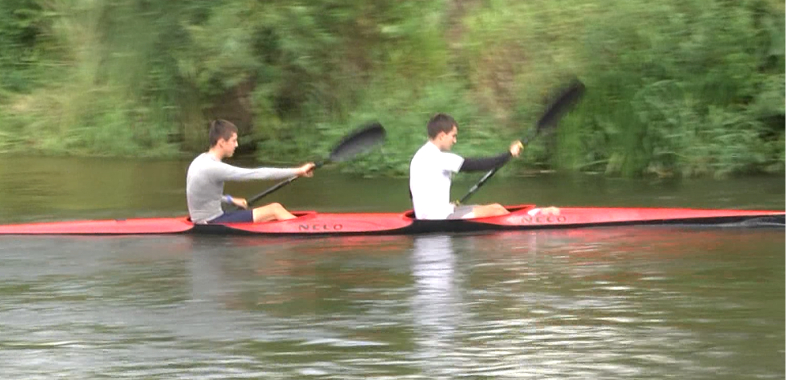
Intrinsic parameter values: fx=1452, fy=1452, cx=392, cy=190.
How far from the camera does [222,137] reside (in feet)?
40.8

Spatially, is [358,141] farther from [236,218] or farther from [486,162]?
[486,162]

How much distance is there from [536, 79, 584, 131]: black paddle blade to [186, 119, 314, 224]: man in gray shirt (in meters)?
2.57

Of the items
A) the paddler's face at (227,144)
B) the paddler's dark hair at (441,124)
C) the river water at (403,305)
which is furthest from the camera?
the paddler's face at (227,144)

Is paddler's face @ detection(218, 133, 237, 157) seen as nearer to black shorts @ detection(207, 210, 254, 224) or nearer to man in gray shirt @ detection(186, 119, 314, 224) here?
man in gray shirt @ detection(186, 119, 314, 224)

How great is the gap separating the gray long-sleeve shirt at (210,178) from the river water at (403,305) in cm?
32

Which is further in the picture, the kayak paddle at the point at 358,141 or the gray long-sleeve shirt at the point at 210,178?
the kayak paddle at the point at 358,141

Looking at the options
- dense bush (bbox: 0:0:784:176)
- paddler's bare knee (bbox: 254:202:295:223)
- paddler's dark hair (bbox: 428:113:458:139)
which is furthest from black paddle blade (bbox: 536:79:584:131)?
dense bush (bbox: 0:0:784:176)

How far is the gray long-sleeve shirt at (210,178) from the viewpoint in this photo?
40.6ft

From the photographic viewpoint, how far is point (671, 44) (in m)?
16.5

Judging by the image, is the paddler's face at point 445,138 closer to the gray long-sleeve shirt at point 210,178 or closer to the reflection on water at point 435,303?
the reflection on water at point 435,303

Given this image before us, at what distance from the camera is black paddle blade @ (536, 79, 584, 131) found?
13883 millimetres

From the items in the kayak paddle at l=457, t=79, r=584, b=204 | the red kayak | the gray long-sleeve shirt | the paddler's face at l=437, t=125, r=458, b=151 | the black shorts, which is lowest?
the red kayak

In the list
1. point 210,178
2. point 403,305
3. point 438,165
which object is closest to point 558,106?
point 438,165

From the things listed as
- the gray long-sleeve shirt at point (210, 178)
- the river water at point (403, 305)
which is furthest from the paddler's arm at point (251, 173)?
the river water at point (403, 305)
